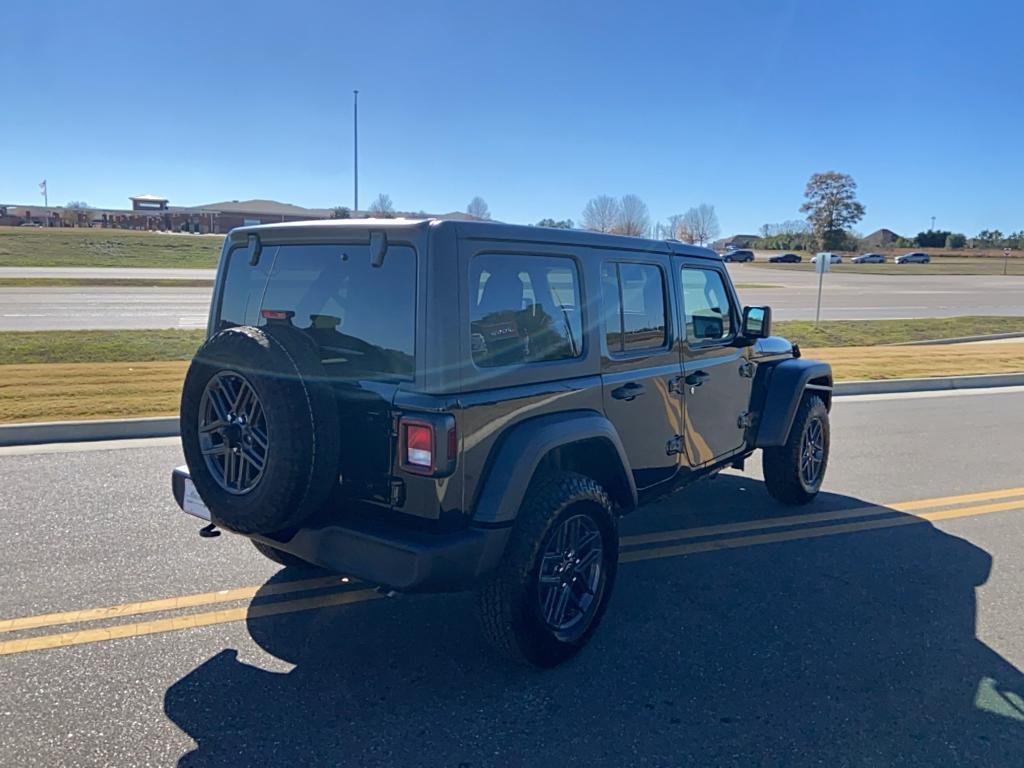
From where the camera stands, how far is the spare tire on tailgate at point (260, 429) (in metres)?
2.87

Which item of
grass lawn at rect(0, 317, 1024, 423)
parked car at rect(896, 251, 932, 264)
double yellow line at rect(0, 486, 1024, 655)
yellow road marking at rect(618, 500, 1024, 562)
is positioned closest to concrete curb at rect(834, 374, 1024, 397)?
grass lawn at rect(0, 317, 1024, 423)

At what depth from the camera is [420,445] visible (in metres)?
2.89

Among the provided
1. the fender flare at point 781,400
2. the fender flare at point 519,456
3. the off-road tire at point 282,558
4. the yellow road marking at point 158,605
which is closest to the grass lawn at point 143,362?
the off-road tire at point 282,558

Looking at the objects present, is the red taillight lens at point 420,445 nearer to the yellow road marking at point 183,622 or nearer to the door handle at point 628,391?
the door handle at point 628,391

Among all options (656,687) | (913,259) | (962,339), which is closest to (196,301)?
(962,339)

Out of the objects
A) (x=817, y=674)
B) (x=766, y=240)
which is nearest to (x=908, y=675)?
(x=817, y=674)

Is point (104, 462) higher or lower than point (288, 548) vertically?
lower

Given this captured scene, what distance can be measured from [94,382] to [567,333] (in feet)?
24.8

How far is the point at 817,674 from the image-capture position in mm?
3357

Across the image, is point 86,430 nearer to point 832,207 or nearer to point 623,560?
point 623,560

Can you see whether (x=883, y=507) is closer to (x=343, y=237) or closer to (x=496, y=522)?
(x=496, y=522)

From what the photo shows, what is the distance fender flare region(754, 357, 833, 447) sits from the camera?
5223mm

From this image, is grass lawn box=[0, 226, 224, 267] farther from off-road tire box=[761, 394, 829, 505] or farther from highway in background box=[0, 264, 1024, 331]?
off-road tire box=[761, 394, 829, 505]

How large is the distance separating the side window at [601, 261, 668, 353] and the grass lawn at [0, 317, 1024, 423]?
557 cm
